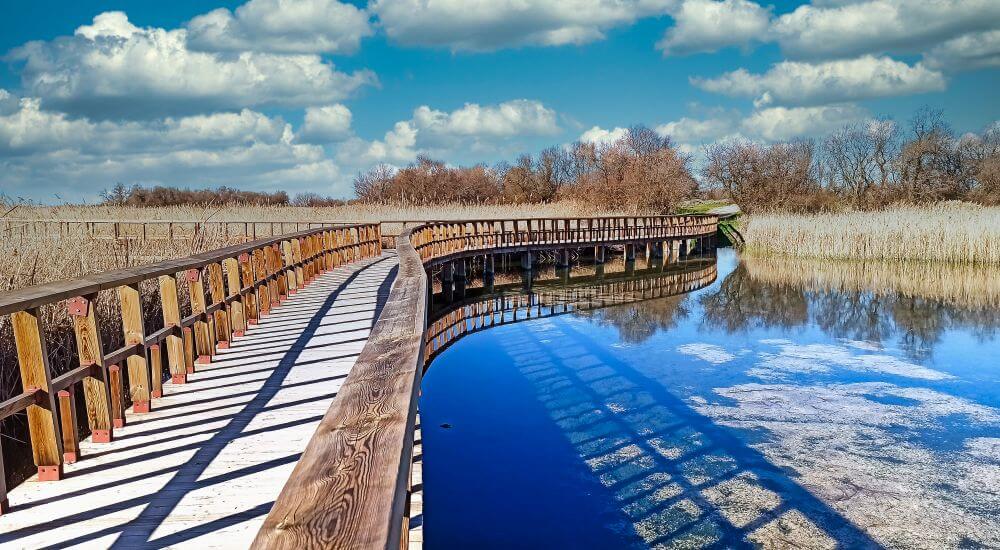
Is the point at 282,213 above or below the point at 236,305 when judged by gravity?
above

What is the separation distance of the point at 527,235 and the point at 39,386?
25.5 m

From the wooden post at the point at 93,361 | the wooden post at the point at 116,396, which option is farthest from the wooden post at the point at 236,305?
the wooden post at the point at 93,361

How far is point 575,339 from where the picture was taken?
1511 centimetres

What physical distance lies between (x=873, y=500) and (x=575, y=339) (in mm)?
8668

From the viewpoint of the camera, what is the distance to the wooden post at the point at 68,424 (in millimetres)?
4020

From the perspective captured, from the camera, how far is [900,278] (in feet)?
74.5

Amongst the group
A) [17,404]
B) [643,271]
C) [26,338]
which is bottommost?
[643,271]

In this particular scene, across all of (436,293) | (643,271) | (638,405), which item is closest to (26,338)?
(638,405)

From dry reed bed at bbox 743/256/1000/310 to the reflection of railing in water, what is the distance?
283 centimetres

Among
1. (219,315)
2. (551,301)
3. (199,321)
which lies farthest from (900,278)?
(199,321)

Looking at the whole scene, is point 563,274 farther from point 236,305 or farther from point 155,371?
point 155,371

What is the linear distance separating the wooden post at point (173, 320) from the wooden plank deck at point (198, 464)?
0.37ft

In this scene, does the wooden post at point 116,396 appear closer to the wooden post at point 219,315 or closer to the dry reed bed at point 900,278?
the wooden post at point 219,315

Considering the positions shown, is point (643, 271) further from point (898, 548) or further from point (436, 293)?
point (898, 548)
